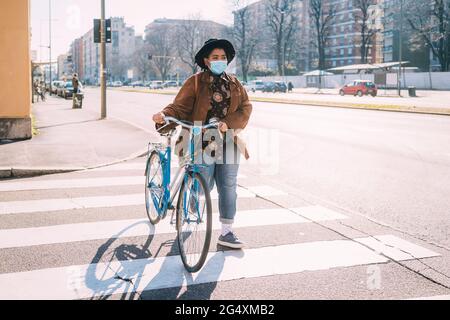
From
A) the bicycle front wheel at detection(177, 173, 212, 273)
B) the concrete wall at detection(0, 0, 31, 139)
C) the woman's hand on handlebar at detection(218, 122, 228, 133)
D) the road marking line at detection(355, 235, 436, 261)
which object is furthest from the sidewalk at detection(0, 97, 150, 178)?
the road marking line at detection(355, 235, 436, 261)

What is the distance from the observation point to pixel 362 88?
46.3m

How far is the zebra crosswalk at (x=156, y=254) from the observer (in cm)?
382

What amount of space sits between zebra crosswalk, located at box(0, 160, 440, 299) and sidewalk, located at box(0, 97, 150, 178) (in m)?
1.79

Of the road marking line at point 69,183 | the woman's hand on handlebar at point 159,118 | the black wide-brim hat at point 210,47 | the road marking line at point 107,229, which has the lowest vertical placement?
the road marking line at point 107,229

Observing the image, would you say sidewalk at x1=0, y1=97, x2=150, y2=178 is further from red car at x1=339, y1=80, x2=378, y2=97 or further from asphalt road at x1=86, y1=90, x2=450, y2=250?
red car at x1=339, y1=80, x2=378, y2=97

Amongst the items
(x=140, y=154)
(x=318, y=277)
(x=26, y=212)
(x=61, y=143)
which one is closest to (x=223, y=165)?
(x=318, y=277)

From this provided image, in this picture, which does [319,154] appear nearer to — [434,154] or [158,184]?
[434,154]

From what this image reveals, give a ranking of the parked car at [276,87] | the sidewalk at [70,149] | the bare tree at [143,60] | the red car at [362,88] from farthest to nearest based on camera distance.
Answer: the bare tree at [143,60] < the parked car at [276,87] < the red car at [362,88] < the sidewalk at [70,149]

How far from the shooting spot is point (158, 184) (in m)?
5.14

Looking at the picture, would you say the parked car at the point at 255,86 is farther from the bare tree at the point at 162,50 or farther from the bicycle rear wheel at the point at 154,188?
the bare tree at the point at 162,50

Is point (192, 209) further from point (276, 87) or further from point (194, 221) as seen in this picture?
point (276, 87)

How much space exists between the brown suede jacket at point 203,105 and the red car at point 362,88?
42997 millimetres

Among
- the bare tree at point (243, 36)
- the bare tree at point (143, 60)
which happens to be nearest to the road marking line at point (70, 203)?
the bare tree at point (243, 36)

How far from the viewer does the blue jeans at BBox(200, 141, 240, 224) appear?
4.56 metres
